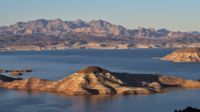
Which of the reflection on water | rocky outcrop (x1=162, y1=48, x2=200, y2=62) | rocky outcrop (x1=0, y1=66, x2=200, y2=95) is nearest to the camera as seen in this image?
the reflection on water

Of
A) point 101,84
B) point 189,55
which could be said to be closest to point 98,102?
point 101,84

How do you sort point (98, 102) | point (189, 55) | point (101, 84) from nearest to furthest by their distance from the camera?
point (98, 102)
point (101, 84)
point (189, 55)

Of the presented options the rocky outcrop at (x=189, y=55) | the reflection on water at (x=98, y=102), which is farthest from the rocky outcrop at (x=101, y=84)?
the rocky outcrop at (x=189, y=55)

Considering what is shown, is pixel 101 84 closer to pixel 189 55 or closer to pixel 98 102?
pixel 98 102

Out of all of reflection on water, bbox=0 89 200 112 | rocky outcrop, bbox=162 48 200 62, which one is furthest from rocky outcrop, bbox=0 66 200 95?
rocky outcrop, bbox=162 48 200 62

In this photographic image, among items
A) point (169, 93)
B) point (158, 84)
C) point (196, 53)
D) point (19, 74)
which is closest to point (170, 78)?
point (158, 84)

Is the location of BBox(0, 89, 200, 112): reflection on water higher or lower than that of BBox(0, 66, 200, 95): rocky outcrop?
lower

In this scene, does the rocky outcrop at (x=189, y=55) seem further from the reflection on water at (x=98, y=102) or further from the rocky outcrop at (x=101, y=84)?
the reflection on water at (x=98, y=102)

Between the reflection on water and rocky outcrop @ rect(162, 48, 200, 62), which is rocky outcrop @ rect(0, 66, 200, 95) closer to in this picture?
the reflection on water

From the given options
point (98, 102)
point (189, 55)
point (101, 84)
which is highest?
point (189, 55)
